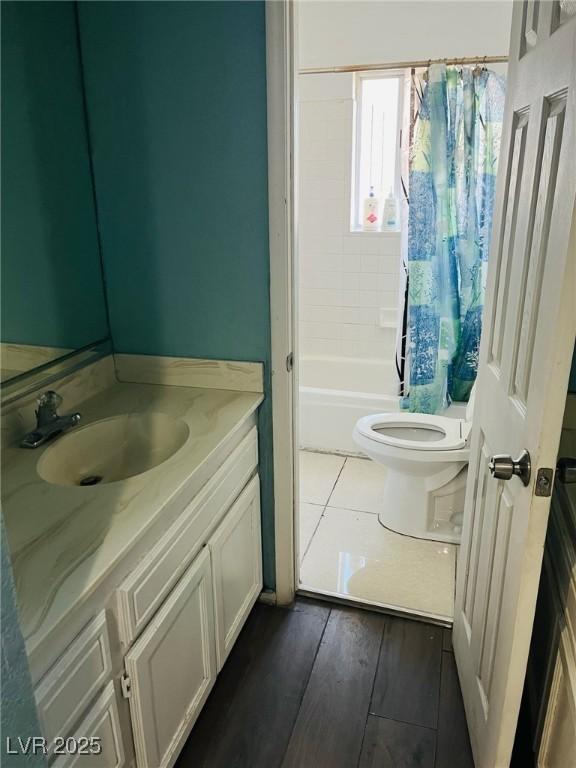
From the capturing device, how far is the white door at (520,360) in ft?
3.19

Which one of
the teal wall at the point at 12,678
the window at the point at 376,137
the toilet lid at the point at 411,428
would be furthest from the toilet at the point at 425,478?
the teal wall at the point at 12,678

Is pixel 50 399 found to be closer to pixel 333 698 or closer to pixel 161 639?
pixel 161 639

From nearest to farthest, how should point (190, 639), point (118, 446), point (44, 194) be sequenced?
point (190, 639) → point (44, 194) → point (118, 446)

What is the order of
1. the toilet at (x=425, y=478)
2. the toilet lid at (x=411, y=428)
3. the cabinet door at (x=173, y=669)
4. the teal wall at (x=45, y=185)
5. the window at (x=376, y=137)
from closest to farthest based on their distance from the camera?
1. the cabinet door at (x=173, y=669)
2. the teal wall at (x=45, y=185)
3. the toilet at (x=425, y=478)
4. the toilet lid at (x=411, y=428)
5. the window at (x=376, y=137)

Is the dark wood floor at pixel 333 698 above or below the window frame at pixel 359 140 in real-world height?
below

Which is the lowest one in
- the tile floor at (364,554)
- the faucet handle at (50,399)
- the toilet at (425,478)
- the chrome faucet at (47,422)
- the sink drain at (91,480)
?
the tile floor at (364,554)

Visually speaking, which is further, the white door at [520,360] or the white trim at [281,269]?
the white trim at [281,269]

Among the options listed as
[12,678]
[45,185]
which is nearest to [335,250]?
[45,185]

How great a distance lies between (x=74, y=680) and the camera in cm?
101

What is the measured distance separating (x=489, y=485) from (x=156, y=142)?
133 centimetres

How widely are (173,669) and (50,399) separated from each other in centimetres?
74

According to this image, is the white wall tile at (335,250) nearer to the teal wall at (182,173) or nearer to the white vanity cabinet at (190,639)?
the teal wall at (182,173)

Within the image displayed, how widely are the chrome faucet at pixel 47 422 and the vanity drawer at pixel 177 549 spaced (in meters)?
0.41

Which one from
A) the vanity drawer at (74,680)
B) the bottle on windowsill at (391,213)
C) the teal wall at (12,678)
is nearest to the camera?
the teal wall at (12,678)
